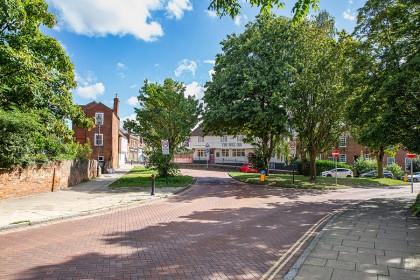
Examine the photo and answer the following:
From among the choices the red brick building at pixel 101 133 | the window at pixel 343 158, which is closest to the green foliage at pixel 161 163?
the red brick building at pixel 101 133

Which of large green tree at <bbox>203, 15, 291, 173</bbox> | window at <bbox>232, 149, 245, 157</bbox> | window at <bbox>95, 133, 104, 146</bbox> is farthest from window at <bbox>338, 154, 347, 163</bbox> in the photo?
window at <bbox>95, 133, 104, 146</bbox>

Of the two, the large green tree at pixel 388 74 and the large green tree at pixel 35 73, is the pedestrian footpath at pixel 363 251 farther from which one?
the large green tree at pixel 35 73

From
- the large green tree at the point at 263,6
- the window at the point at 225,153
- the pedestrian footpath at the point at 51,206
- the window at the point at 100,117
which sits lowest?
the pedestrian footpath at the point at 51,206

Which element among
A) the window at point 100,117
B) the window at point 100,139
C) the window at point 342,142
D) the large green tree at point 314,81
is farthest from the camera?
→ the window at point 342,142

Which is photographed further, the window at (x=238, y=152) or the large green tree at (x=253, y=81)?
the window at (x=238, y=152)

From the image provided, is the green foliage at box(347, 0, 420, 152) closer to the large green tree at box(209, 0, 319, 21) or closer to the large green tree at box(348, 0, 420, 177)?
the large green tree at box(348, 0, 420, 177)

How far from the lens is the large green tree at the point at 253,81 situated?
21562mm

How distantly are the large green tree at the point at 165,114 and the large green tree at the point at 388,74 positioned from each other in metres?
14.4

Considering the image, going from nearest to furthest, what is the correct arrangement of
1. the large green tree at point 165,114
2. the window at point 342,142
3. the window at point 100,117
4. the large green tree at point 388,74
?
the large green tree at point 388,74 → the large green tree at point 165,114 → the window at point 100,117 → the window at point 342,142

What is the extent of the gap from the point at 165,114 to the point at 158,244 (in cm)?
1922

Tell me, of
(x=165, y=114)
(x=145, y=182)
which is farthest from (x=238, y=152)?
(x=145, y=182)

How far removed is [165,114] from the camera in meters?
25.6

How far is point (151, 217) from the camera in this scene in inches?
419

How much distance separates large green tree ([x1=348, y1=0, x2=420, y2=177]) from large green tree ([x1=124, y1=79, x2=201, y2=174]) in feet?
47.3
